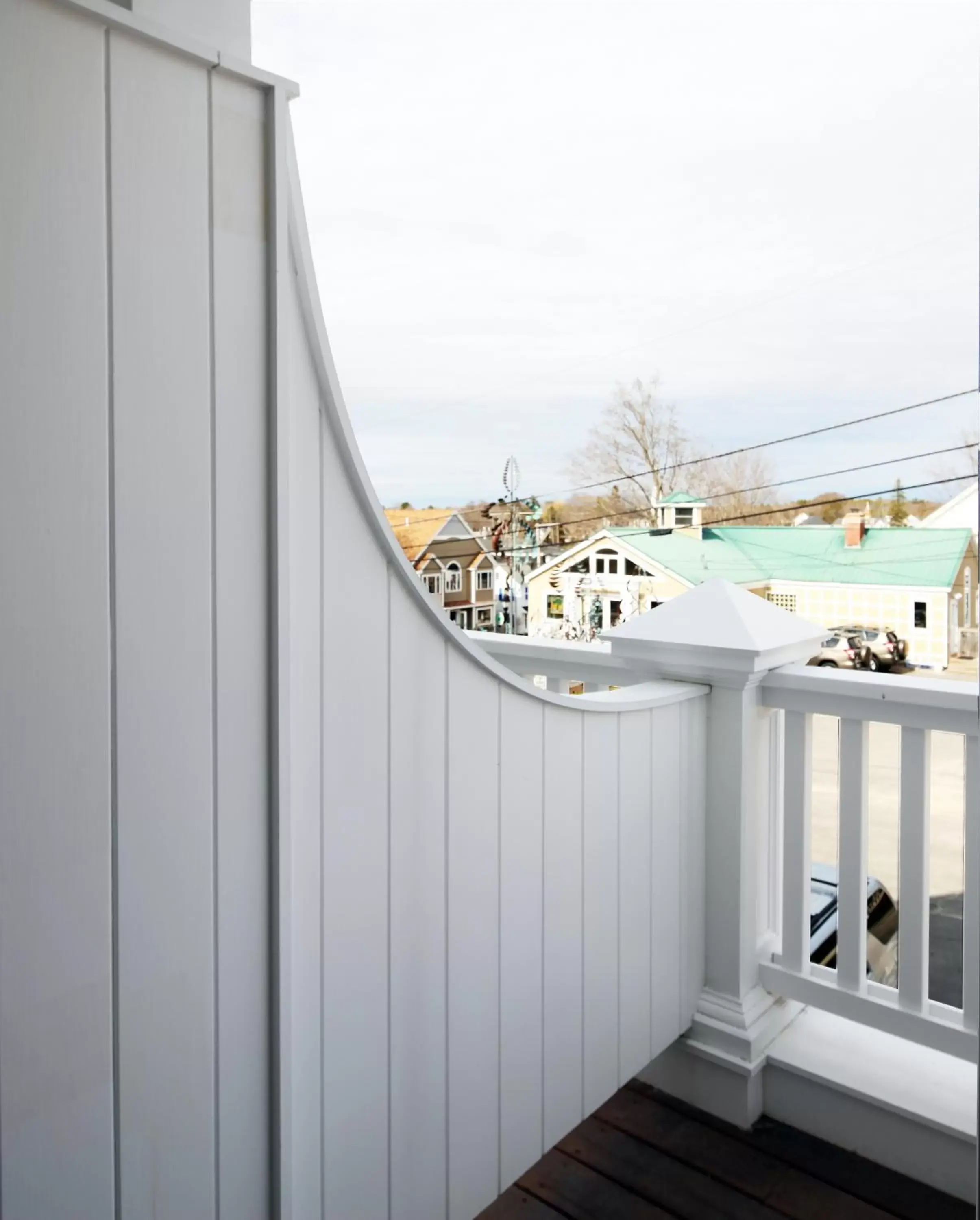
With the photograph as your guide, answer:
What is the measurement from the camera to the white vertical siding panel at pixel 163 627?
2.29 ft

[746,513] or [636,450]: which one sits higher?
[636,450]

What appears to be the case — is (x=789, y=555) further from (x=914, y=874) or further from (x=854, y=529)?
(x=914, y=874)

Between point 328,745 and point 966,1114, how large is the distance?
1.21 m

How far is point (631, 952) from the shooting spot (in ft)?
4.57

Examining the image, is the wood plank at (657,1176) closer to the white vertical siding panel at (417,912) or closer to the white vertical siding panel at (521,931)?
the white vertical siding panel at (521,931)

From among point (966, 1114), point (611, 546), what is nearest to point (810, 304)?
point (611, 546)

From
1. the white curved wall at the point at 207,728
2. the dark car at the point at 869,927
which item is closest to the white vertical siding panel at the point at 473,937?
the white curved wall at the point at 207,728

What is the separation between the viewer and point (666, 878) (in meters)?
1.48

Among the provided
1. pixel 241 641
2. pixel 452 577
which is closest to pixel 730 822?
pixel 241 641

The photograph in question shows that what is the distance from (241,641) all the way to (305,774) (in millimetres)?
164

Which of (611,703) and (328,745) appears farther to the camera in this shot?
(611,703)

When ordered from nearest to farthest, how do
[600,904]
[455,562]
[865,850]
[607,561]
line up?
[600,904], [865,850], [455,562], [607,561]

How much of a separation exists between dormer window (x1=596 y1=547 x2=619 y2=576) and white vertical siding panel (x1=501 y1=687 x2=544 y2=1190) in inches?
69.4

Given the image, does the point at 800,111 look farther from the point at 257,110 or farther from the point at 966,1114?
the point at 966,1114
